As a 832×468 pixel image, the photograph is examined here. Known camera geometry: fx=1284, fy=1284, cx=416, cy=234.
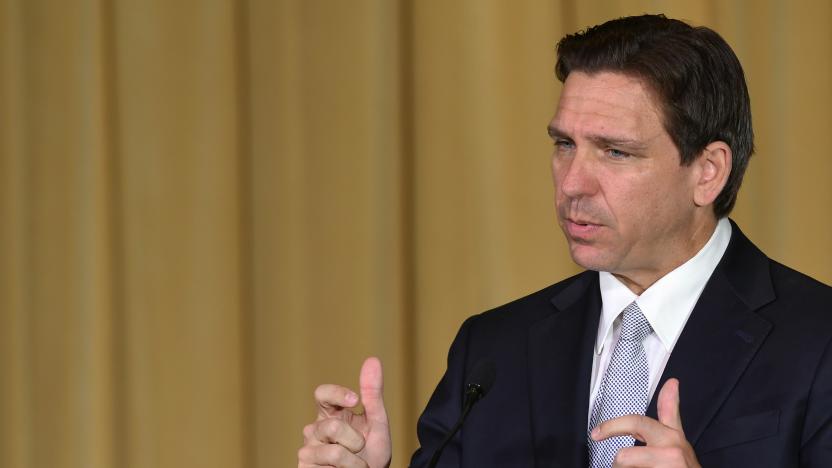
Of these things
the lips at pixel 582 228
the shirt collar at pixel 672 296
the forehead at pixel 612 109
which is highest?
the forehead at pixel 612 109

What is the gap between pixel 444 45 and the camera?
284 centimetres

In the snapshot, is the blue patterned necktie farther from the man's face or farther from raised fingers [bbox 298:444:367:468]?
raised fingers [bbox 298:444:367:468]

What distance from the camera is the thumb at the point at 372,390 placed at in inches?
69.6

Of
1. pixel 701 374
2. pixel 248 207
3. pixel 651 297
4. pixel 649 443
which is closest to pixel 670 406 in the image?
pixel 649 443

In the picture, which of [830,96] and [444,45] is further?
[444,45]

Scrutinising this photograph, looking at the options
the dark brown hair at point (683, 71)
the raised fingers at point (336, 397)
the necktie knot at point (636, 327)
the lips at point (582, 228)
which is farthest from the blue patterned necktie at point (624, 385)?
the raised fingers at point (336, 397)

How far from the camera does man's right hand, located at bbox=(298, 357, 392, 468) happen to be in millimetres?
1699

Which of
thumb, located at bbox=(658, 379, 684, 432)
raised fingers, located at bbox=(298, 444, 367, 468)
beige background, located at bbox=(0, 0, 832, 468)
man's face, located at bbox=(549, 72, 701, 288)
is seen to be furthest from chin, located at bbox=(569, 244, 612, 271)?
beige background, located at bbox=(0, 0, 832, 468)

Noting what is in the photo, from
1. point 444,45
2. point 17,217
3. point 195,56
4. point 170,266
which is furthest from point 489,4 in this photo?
Result: point 17,217

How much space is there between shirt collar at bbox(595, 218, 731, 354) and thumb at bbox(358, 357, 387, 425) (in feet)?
1.07

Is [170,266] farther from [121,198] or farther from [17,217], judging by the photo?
[17,217]

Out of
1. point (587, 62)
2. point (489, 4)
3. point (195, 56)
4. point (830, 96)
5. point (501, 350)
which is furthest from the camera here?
point (195, 56)

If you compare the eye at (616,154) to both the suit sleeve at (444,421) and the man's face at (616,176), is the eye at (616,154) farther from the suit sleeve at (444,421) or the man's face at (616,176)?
the suit sleeve at (444,421)

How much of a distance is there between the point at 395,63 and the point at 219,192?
504mm
